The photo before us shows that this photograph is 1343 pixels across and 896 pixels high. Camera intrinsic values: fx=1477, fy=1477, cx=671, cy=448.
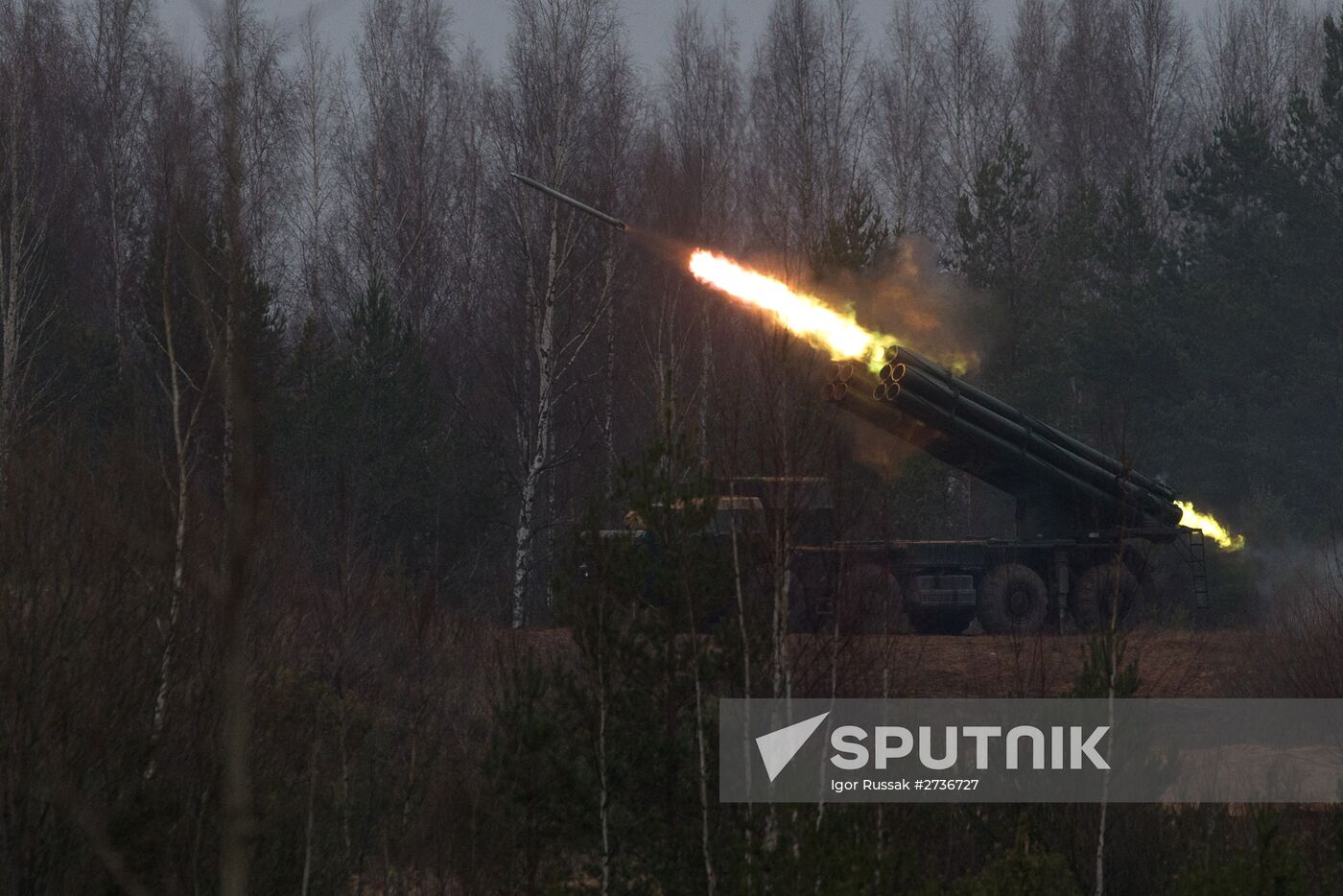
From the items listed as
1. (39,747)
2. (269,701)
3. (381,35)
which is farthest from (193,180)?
(381,35)

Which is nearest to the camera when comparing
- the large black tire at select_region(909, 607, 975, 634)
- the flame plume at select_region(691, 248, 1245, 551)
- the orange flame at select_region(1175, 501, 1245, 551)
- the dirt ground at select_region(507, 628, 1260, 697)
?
the dirt ground at select_region(507, 628, 1260, 697)

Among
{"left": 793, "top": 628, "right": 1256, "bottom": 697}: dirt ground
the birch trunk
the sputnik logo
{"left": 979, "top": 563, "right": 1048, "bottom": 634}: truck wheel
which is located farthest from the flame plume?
the sputnik logo

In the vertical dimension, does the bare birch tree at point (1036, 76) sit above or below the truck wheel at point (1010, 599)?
above

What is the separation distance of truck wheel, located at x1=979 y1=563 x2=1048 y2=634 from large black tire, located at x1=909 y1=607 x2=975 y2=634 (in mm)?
295

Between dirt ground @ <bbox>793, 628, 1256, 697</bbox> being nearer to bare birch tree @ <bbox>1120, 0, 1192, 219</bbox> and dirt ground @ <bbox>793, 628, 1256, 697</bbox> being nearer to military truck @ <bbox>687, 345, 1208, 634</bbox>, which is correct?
military truck @ <bbox>687, 345, 1208, 634</bbox>

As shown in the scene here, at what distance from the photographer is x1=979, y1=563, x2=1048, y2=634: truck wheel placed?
777 inches

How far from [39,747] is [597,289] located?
2486 centimetres

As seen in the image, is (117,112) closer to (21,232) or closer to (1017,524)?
(21,232)

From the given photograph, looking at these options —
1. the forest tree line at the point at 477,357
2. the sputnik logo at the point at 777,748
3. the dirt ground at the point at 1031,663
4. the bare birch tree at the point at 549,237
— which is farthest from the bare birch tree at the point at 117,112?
the sputnik logo at the point at 777,748

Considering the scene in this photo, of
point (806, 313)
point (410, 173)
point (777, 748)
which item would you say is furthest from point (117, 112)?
point (777, 748)

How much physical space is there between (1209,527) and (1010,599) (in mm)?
3540

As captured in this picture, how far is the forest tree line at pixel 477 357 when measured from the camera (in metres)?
7.47

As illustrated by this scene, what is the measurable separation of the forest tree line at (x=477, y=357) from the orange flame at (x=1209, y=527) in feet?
9.19

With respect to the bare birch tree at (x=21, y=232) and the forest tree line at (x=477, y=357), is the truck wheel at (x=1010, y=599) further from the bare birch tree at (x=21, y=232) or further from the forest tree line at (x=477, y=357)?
the bare birch tree at (x=21, y=232)
